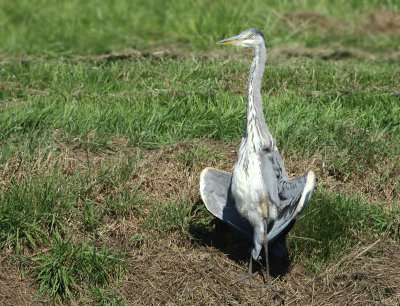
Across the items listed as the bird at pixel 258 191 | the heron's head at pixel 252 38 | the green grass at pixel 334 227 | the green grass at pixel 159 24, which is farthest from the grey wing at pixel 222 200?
the green grass at pixel 159 24

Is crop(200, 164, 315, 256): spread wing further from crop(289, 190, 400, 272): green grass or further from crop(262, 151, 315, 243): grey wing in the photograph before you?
crop(289, 190, 400, 272): green grass

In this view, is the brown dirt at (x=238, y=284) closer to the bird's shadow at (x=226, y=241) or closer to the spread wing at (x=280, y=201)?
the bird's shadow at (x=226, y=241)

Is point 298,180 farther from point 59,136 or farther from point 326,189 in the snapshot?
point 59,136

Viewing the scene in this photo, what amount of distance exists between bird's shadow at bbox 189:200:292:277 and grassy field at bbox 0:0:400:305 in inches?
0.5

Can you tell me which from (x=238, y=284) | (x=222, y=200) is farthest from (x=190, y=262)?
(x=222, y=200)

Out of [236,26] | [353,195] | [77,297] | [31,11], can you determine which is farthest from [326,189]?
[31,11]

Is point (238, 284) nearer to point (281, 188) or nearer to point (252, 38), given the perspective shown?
point (281, 188)

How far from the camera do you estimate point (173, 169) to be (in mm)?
5902

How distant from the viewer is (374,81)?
7.54m

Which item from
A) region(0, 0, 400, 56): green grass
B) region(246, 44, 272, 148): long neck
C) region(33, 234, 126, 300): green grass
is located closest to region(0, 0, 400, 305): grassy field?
region(33, 234, 126, 300): green grass

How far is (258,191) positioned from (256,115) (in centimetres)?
60

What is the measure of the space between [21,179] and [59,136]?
70cm

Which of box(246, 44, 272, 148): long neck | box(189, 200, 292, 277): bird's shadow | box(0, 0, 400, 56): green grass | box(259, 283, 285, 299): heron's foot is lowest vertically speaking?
box(259, 283, 285, 299): heron's foot

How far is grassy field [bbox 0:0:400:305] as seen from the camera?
16.8 feet
